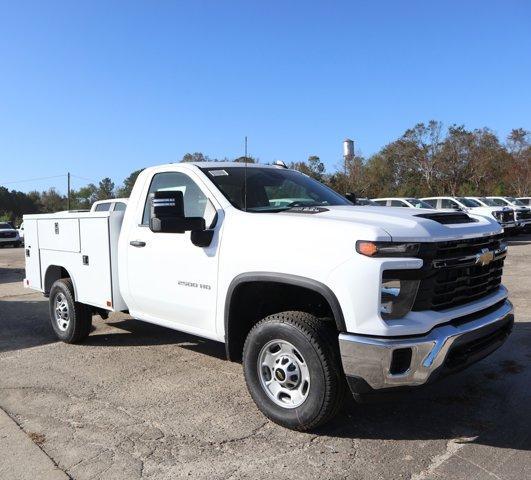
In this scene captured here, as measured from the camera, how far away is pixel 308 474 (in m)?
3.41

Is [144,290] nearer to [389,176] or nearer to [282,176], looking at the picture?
[282,176]

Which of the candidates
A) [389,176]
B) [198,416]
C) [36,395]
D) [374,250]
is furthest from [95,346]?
[389,176]

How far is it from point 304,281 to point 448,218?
3.82ft

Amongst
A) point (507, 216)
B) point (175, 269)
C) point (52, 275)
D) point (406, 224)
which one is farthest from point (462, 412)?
point (507, 216)

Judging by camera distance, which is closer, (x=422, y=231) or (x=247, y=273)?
(x=422, y=231)

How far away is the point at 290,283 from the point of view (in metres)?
3.85

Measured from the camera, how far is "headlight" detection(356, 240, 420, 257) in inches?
136

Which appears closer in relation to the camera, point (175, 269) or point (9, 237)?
point (175, 269)

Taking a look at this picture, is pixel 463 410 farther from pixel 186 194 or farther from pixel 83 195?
pixel 83 195

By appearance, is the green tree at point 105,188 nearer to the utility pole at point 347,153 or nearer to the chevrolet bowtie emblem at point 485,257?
the utility pole at point 347,153

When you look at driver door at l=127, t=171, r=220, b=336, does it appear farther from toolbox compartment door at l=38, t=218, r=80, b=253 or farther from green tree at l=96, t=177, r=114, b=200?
green tree at l=96, t=177, r=114, b=200

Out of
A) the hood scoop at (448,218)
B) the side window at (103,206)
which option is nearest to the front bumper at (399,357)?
the hood scoop at (448,218)

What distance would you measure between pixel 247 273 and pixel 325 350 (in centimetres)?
84

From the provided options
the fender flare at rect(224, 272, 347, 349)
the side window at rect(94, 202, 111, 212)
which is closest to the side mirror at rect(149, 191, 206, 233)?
the fender flare at rect(224, 272, 347, 349)
